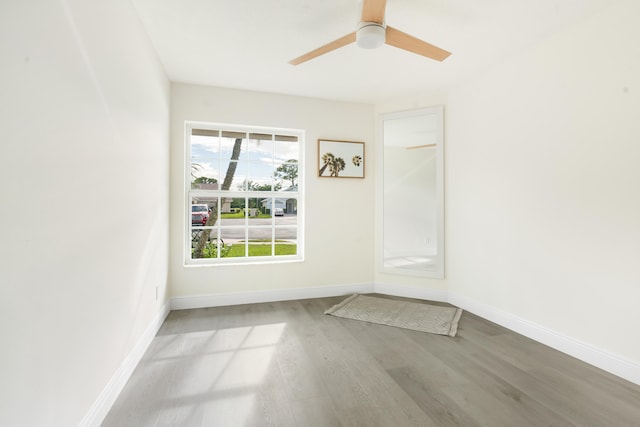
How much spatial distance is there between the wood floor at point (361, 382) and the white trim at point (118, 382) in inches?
2.1

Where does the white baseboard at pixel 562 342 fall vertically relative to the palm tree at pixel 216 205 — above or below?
below

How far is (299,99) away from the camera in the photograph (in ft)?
12.0

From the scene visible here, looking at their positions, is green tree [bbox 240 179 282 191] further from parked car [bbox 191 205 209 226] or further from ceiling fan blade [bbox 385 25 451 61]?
ceiling fan blade [bbox 385 25 451 61]

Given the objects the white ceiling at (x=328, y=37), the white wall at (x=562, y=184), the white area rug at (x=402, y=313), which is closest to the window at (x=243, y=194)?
the white ceiling at (x=328, y=37)

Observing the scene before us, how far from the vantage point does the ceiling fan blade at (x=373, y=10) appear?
5.55ft

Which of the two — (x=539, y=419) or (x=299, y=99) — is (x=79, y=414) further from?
(x=299, y=99)

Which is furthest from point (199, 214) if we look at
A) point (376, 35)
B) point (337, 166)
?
point (376, 35)

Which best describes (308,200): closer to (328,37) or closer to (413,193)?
(413,193)

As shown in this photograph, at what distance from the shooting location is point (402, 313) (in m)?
3.17

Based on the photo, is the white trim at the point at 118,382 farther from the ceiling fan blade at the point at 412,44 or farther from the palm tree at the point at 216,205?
the ceiling fan blade at the point at 412,44

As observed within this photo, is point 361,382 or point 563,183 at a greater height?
point 563,183

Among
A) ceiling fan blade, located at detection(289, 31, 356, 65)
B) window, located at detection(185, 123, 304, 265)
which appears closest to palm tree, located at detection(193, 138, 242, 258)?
window, located at detection(185, 123, 304, 265)

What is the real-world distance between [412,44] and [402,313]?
250cm

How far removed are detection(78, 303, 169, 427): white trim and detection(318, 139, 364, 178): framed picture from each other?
8.01 feet
